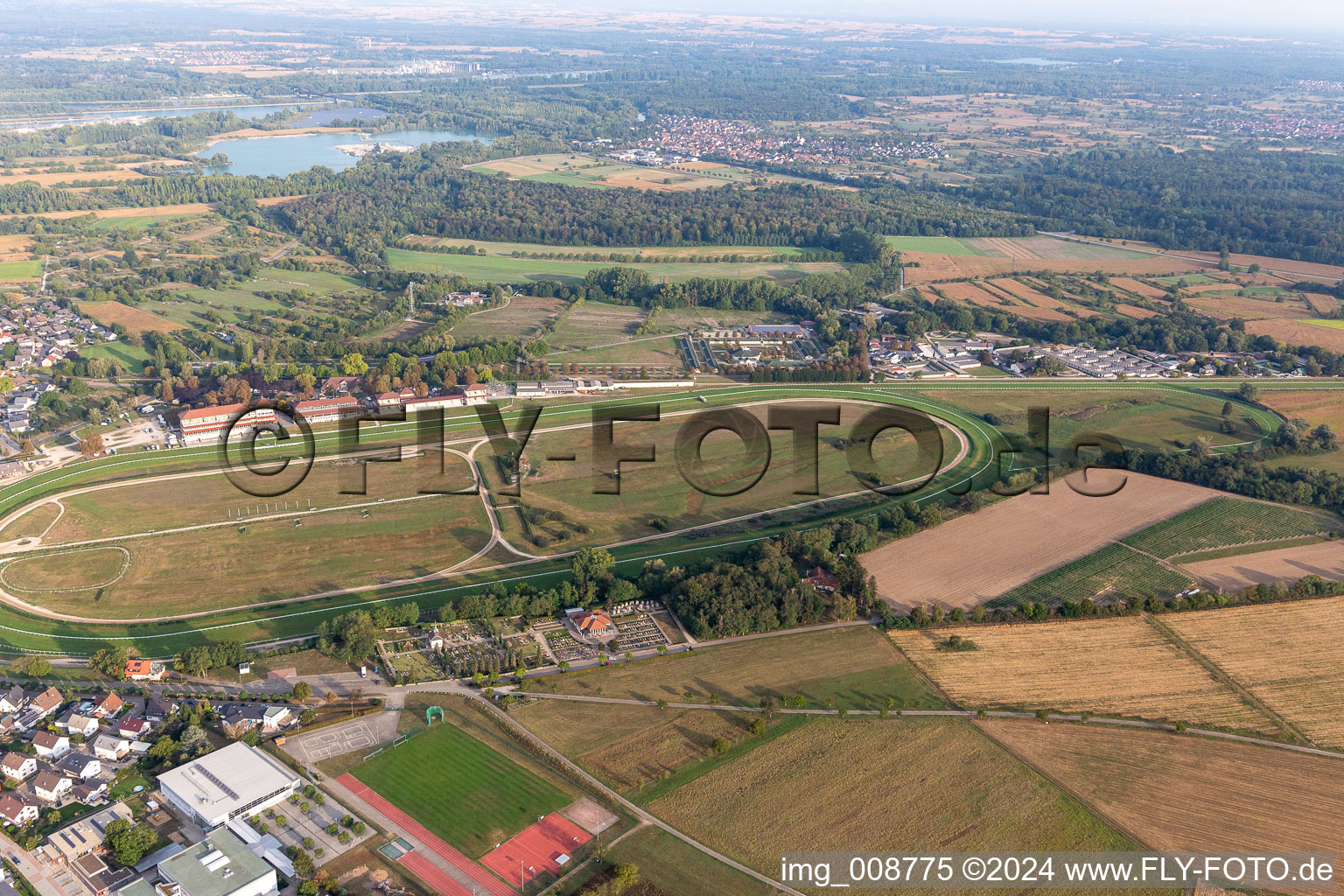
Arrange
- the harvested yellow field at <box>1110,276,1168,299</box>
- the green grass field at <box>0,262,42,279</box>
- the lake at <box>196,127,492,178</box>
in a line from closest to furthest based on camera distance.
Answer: the harvested yellow field at <box>1110,276,1168,299</box> → the green grass field at <box>0,262,42,279</box> → the lake at <box>196,127,492,178</box>

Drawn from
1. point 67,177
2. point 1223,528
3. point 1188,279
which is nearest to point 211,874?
point 1223,528

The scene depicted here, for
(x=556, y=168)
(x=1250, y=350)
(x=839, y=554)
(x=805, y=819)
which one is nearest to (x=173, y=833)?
(x=805, y=819)

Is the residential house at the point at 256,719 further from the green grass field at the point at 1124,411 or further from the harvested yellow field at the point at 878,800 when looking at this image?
the green grass field at the point at 1124,411

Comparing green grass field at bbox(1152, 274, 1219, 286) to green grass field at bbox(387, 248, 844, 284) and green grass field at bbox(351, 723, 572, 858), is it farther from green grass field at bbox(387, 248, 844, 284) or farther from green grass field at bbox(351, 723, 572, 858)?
green grass field at bbox(351, 723, 572, 858)

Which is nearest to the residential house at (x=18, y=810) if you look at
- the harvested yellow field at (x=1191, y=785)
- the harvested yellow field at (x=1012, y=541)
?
the harvested yellow field at (x=1191, y=785)

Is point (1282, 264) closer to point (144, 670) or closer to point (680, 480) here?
point (680, 480)

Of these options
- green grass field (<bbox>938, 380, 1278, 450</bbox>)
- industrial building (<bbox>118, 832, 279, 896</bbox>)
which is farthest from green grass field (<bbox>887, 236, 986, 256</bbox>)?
industrial building (<bbox>118, 832, 279, 896</bbox>)

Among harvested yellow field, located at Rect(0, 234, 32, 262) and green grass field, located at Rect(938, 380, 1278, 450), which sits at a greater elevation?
harvested yellow field, located at Rect(0, 234, 32, 262)
